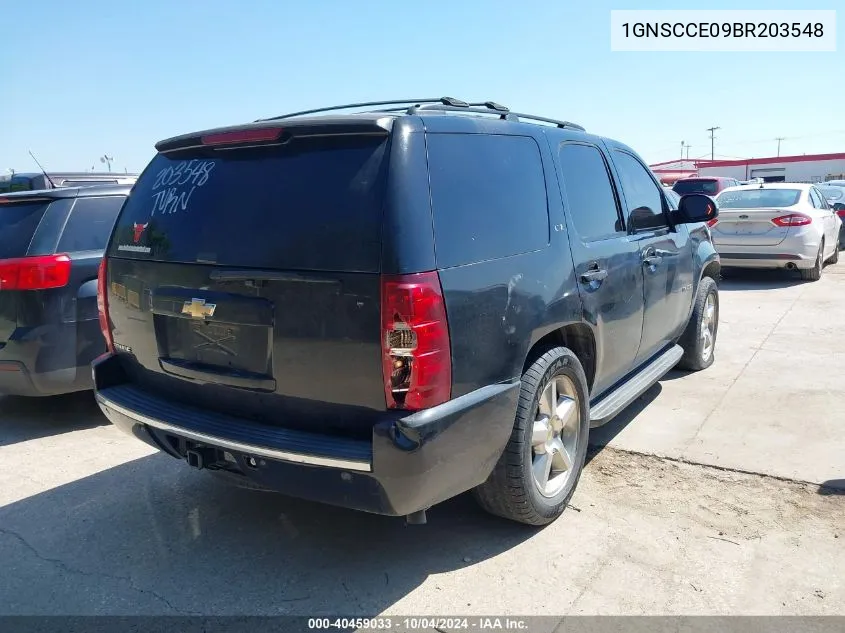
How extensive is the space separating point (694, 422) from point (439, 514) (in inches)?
86.8

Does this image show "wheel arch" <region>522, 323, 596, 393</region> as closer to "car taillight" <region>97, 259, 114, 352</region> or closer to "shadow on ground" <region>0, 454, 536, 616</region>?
"shadow on ground" <region>0, 454, 536, 616</region>

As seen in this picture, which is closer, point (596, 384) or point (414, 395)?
point (414, 395)

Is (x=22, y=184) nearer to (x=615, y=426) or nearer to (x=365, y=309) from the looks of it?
(x=615, y=426)

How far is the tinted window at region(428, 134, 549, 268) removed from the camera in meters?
2.77

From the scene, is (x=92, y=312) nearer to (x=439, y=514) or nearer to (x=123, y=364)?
(x=123, y=364)

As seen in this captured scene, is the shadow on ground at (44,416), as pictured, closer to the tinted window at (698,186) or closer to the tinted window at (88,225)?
the tinted window at (88,225)

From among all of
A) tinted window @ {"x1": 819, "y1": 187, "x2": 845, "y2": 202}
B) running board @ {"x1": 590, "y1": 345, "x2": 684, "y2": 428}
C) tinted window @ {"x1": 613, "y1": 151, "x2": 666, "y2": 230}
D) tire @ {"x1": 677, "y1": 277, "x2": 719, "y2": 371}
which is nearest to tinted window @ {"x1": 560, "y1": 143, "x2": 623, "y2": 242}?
tinted window @ {"x1": 613, "y1": 151, "x2": 666, "y2": 230}

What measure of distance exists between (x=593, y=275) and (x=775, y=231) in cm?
825

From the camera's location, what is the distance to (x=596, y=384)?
3.92 metres

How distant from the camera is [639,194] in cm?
482

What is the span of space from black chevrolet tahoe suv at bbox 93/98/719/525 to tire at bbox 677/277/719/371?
2451 millimetres

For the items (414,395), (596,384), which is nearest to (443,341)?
(414,395)

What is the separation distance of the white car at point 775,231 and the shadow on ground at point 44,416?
30.3 ft

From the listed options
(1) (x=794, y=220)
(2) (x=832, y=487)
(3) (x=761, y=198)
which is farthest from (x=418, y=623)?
(3) (x=761, y=198)
